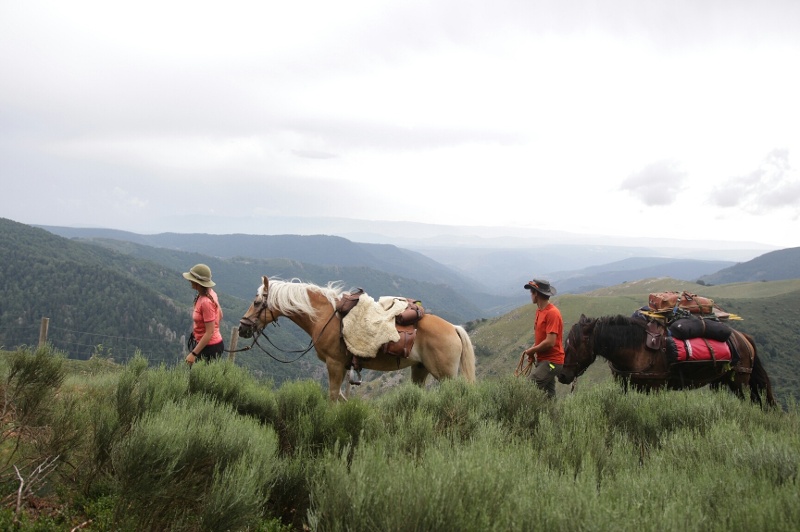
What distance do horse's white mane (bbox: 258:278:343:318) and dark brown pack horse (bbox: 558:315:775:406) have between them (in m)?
3.61

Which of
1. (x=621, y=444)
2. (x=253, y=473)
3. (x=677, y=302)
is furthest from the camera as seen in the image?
(x=677, y=302)

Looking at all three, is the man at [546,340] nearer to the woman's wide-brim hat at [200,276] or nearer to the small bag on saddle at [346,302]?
the small bag on saddle at [346,302]

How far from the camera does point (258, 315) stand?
6.64m

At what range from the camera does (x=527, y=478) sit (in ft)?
7.68

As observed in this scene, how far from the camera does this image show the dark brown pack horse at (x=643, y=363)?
20.0ft

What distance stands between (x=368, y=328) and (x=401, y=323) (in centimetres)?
51

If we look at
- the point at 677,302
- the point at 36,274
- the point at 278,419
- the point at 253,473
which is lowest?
the point at 36,274

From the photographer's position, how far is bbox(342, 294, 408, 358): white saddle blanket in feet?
20.6

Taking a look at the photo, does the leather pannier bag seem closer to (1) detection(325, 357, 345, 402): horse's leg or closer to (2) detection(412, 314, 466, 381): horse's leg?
(2) detection(412, 314, 466, 381): horse's leg

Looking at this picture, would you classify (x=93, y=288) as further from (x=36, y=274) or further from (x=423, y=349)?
(x=423, y=349)

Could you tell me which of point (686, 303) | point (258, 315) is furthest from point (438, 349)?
point (686, 303)

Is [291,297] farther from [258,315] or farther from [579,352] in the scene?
[579,352]

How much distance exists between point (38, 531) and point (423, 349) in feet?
16.2

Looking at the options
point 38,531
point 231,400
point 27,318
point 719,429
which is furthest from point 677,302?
point 27,318
